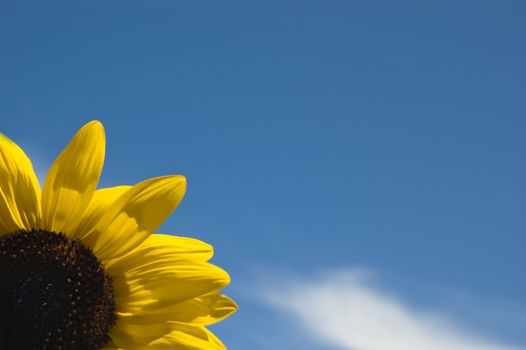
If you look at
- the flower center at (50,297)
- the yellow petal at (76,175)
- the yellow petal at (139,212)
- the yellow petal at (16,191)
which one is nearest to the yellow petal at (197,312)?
the flower center at (50,297)

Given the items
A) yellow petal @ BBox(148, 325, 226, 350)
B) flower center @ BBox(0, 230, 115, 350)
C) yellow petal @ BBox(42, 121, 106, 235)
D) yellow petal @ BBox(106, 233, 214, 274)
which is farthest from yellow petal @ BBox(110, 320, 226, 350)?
yellow petal @ BBox(42, 121, 106, 235)

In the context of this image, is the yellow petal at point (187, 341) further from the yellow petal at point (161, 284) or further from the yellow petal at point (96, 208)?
A: the yellow petal at point (96, 208)

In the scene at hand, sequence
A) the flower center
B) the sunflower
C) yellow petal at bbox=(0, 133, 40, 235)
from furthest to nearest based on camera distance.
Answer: yellow petal at bbox=(0, 133, 40, 235) < the sunflower < the flower center

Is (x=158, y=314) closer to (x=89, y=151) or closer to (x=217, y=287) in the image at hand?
(x=217, y=287)

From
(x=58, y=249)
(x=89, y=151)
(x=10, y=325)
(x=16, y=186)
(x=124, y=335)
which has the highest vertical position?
(x=89, y=151)

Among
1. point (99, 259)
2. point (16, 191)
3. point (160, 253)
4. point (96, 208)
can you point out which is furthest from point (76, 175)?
point (160, 253)

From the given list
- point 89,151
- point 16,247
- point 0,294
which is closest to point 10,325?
point 0,294

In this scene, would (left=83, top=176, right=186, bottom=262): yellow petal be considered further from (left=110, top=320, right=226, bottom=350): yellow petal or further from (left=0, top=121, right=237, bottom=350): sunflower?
(left=110, top=320, right=226, bottom=350): yellow petal
